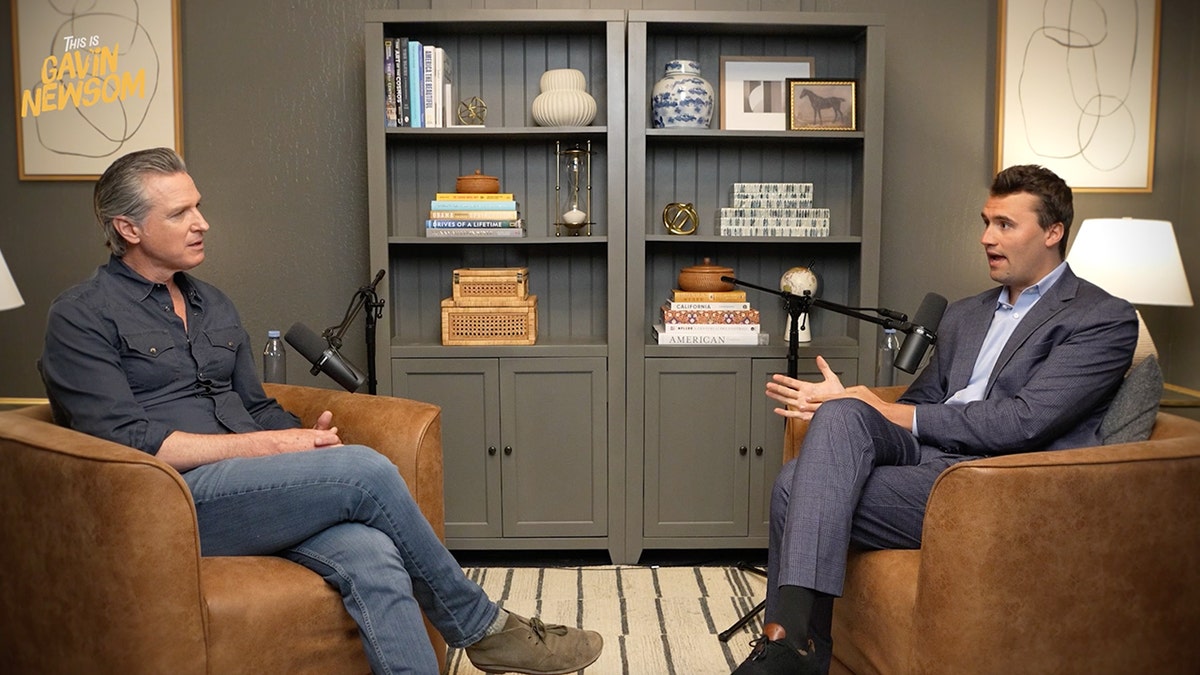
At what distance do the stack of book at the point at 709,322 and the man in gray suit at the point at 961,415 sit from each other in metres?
0.91

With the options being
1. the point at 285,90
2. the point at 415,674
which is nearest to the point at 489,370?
the point at 285,90

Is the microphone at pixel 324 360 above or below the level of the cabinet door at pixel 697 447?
above

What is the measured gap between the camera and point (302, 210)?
12.6 ft

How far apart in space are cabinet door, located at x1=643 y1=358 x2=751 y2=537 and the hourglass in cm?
64

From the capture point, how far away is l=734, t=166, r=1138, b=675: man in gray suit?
6.92ft

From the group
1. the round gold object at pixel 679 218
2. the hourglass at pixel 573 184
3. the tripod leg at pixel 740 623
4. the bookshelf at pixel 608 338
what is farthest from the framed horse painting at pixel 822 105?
the tripod leg at pixel 740 623

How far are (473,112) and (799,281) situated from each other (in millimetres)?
1313

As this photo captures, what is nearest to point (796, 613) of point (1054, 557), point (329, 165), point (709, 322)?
point (1054, 557)

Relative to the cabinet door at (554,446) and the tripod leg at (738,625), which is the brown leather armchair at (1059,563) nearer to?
the tripod leg at (738,625)

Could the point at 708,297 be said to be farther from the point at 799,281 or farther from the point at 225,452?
the point at 225,452

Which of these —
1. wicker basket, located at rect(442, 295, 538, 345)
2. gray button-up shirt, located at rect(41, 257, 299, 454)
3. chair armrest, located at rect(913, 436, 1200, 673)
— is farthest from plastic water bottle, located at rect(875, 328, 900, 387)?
gray button-up shirt, located at rect(41, 257, 299, 454)

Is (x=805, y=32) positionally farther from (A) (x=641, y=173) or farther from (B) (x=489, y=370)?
(B) (x=489, y=370)

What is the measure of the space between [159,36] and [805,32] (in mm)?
2349

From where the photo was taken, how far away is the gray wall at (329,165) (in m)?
3.79
